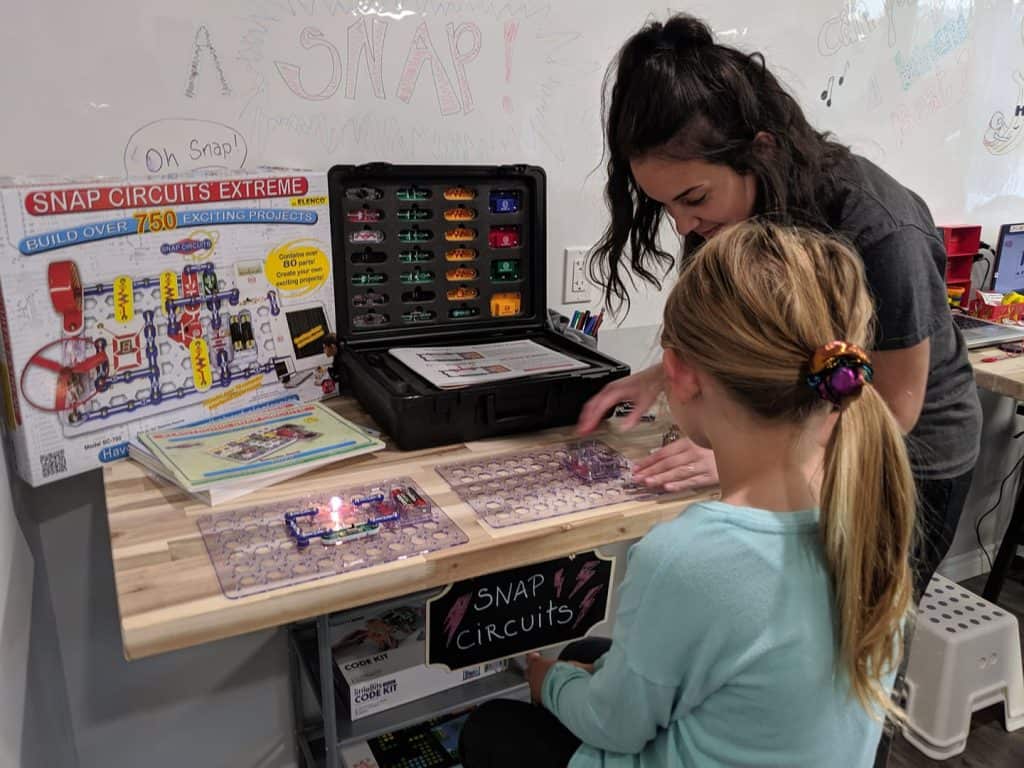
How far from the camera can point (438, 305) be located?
4.04ft

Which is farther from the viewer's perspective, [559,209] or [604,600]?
[559,209]

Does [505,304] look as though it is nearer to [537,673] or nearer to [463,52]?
[463,52]

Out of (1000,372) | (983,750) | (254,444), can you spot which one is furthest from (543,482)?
(983,750)

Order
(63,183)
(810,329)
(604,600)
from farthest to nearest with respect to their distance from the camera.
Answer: (604,600)
(63,183)
(810,329)

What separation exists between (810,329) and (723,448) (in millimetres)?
143

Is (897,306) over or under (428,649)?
over

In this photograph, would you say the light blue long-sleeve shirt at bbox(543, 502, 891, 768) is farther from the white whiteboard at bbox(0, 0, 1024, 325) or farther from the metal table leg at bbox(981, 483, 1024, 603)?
the metal table leg at bbox(981, 483, 1024, 603)

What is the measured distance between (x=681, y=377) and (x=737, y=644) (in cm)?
24

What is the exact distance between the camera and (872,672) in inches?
27.0

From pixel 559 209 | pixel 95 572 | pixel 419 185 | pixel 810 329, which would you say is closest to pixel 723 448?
pixel 810 329

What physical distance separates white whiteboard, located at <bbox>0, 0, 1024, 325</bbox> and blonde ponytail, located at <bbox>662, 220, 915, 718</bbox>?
682 mm

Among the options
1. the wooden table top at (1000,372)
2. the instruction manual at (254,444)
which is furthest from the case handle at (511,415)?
the wooden table top at (1000,372)

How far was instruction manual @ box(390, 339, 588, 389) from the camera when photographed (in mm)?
1055

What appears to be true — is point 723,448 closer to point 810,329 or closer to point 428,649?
point 810,329
